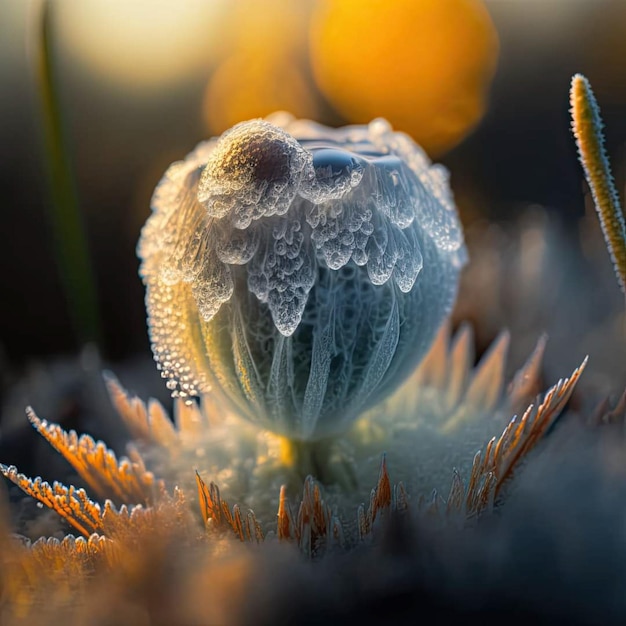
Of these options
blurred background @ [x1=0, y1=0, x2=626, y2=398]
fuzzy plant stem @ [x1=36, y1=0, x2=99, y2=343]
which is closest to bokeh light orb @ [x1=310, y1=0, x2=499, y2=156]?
blurred background @ [x1=0, y1=0, x2=626, y2=398]

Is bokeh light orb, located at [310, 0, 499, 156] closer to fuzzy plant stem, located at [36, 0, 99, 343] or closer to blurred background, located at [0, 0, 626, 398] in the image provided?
blurred background, located at [0, 0, 626, 398]

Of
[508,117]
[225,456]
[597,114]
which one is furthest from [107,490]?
[508,117]

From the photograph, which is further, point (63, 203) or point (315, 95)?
point (315, 95)

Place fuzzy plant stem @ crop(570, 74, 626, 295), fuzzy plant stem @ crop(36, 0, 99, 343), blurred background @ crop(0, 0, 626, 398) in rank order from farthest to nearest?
blurred background @ crop(0, 0, 626, 398) < fuzzy plant stem @ crop(36, 0, 99, 343) < fuzzy plant stem @ crop(570, 74, 626, 295)

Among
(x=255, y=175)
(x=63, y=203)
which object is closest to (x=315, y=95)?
(x=63, y=203)

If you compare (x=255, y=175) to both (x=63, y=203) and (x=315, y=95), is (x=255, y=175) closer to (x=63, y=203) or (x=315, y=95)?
(x=63, y=203)

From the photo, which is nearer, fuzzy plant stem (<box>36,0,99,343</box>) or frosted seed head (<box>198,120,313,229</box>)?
frosted seed head (<box>198,120,313,229</box>)
